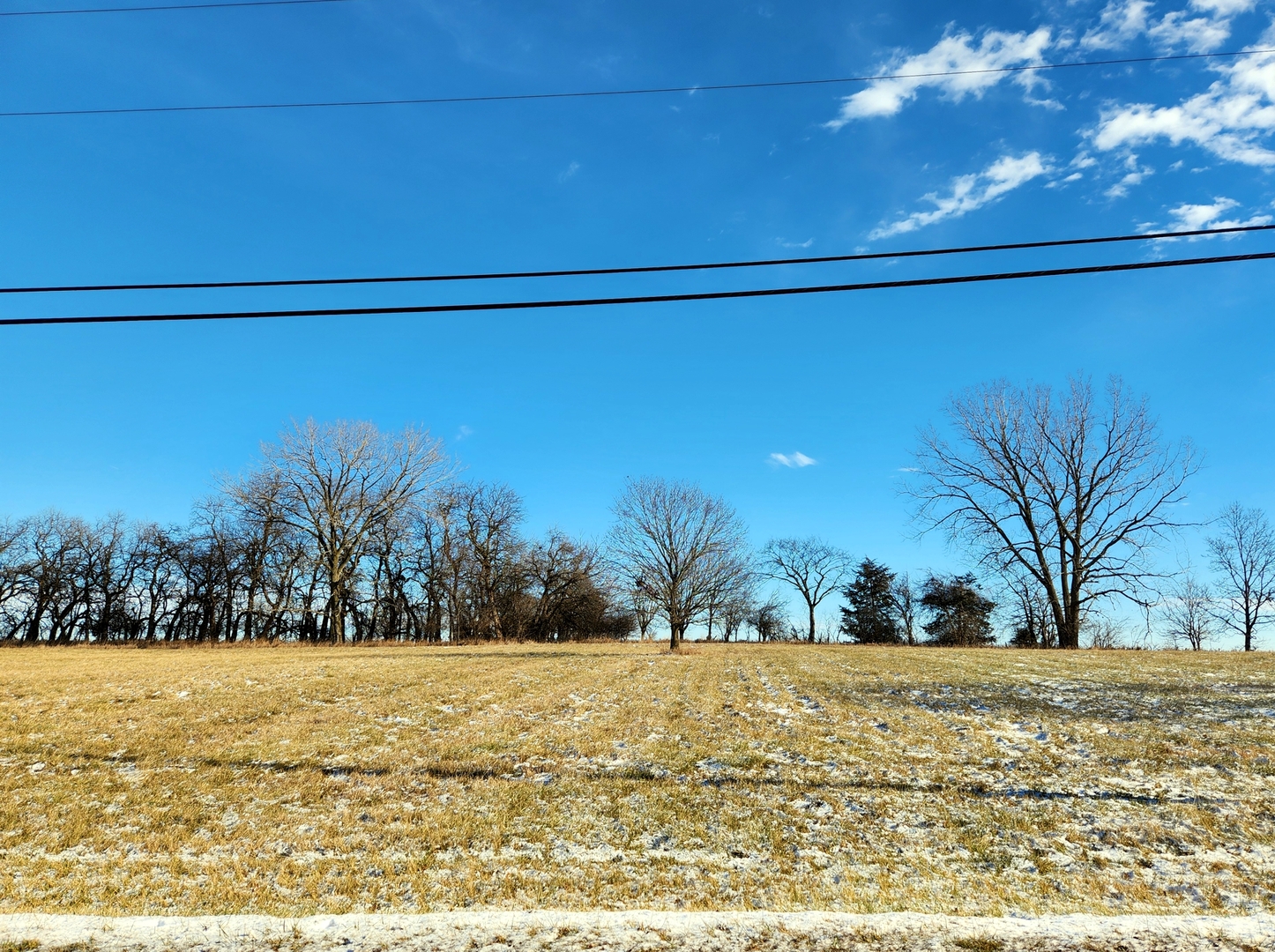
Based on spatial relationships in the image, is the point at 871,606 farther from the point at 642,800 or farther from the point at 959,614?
the point at 642,800

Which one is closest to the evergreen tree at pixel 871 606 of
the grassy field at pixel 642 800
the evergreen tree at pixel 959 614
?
the evergreen tree at pixel 959 614

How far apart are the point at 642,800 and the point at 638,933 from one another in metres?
2.70

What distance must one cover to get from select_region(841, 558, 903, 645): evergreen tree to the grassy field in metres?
51.1

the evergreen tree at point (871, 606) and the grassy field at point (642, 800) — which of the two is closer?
the grassy field at point (642, 800)

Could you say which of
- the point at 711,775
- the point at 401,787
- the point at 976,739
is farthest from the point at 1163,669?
the point at 401,787

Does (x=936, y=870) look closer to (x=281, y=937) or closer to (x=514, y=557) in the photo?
(x=281, y=937)

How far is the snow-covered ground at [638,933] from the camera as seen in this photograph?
4.50m

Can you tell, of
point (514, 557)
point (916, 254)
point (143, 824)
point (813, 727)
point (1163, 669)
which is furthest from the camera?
point (514, 557)

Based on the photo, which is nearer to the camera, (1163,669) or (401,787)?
(401,787)

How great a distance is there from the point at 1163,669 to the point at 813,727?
42.5 feet

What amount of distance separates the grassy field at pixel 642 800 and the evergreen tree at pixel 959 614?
138 feet

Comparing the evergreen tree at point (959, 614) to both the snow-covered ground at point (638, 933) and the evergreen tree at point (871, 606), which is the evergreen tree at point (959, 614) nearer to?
the evergreen tree at point (871, 606)

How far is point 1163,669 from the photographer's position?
57.2 feet

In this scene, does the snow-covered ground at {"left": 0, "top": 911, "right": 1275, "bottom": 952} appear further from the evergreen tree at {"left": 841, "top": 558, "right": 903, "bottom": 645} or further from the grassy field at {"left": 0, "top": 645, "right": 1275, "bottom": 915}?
the evergreen tree at {"left": 841, "top": 558, "right": 903, "bottom": 645}
